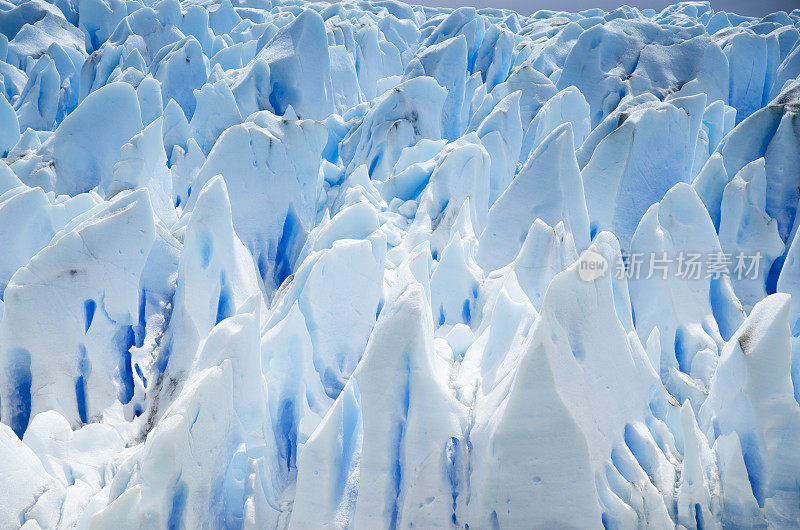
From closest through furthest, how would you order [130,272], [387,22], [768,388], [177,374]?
[768,388], [177,374], [130,272], [387,22]

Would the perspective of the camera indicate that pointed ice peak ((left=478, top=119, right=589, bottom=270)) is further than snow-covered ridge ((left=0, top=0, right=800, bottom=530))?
Yes

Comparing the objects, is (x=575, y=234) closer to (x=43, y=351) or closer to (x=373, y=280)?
(x=373, y=280)

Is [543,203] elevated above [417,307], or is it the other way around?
[417,307]

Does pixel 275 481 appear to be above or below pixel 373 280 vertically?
below

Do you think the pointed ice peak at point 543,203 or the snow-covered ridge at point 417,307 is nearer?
the snow-covered ridge at point 417,307

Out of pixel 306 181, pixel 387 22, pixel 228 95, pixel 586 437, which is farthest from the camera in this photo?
pixel 387 22

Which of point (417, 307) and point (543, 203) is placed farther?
point (543, 203)

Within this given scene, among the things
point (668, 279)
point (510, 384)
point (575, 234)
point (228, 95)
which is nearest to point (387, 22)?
point (228, 95)

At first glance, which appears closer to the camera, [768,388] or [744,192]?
[768,388]
